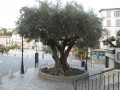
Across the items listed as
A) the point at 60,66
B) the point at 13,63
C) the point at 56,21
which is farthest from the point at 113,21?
the point at 56,21

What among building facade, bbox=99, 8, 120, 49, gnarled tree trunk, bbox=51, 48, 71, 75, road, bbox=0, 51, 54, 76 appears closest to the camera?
gnarled tree trunk, bbox=51, 48, 71, 75

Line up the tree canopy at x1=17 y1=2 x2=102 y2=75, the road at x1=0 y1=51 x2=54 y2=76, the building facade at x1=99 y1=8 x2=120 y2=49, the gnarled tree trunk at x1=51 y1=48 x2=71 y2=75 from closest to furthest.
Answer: the tree canopy at x1=17 y1=2 x2=102 y2=75, the gnarled tree trunk at x1=51 y1=48 x2=71 y2=75, the road at x1=0 y1=51 x2=54 y2=76, the building facade at x1=99 y1=8 x2=120 y2=49

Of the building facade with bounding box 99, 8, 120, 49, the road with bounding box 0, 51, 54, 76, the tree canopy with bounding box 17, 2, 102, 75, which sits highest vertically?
the building facade with bounding box 99, 8, 120, 49

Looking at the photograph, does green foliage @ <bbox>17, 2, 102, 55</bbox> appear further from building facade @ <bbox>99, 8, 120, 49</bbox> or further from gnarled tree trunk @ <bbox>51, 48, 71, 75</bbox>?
building facade @ <bbox>99, 8, 120, 49</bbox>

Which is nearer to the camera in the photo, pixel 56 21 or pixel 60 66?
pixel 56 21

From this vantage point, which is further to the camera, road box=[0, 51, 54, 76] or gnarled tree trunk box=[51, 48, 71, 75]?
road box=[0, 51, 54, 76]

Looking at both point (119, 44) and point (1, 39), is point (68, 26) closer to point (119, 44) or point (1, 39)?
point (119, 44)

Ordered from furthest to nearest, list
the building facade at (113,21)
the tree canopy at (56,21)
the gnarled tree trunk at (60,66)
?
the building facade at (113,21), the gnarled tree trunk at (60,66), the tree canopy at (56,21)

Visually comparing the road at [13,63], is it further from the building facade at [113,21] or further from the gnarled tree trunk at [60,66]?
the building facade at [113,21]

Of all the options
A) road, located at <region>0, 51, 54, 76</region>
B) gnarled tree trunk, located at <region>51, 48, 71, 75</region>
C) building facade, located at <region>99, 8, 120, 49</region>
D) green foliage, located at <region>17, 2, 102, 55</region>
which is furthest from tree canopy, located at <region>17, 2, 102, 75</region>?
building facade, located at <region>99, 8, 120, 49</region>

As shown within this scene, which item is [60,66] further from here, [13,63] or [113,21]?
[113,21]

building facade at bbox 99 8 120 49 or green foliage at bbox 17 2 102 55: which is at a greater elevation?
building facade at bbox 99 8 120 49

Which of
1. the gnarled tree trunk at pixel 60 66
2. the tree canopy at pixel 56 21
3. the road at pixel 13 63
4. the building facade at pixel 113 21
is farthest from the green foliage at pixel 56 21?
the building facade at pixel 113 21

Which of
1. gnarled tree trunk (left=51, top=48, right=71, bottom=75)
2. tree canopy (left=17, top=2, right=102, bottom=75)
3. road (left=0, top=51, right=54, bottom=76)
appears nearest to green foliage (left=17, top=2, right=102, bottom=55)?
tree canopy (left=17, top=2, right=102, bottom=75)
